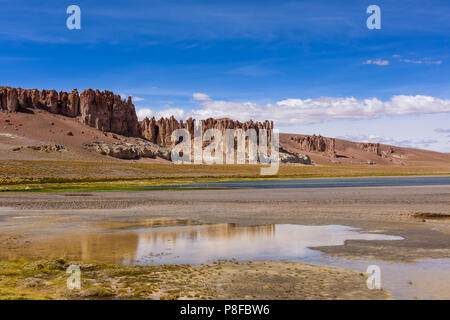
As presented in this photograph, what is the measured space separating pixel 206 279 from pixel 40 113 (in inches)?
6190

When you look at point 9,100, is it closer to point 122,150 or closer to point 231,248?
point 122,150

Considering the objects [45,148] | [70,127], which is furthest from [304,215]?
[70,127]

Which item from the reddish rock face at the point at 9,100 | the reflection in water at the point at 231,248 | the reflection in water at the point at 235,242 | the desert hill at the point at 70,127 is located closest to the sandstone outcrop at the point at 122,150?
the desert hill at the point at 70,127

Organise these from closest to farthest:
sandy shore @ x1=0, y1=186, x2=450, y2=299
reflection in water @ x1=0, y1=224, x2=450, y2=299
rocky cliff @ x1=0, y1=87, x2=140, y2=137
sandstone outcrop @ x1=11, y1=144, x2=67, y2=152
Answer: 1. sandy shore @ x1=0, y1=186, x2=450, y2=299
2. reflection in water @ x1=0, y1=224, x2=450, y2=299
3. sandstone outcrop @ x1=11, y1=144, x2=67, y2=152
4. rocky cliff @ x1=0, y1=87, x2=140, y2=137

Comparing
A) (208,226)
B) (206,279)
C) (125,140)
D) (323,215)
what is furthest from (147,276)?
(125,140)

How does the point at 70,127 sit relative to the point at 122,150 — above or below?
above

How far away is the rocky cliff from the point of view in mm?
145250

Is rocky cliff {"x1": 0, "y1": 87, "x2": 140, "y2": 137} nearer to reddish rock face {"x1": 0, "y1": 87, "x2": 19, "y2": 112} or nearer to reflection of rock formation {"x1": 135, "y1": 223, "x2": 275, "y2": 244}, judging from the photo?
reddish rock face {"x1": 0, "y1": 87, "x2": 19, "y2": 112}

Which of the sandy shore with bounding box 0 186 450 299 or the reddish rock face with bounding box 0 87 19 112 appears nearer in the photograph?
the sandy shore with bounding box 0 186 450 299

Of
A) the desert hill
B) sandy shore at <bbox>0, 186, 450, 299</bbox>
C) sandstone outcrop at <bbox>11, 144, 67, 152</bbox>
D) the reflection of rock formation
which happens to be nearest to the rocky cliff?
the desert hill

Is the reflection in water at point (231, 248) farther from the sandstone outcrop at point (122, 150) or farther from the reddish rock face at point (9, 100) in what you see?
the reddish rock face at point (9, 100)

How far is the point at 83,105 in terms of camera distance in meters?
162

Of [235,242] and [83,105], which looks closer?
[235,242]
